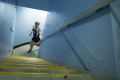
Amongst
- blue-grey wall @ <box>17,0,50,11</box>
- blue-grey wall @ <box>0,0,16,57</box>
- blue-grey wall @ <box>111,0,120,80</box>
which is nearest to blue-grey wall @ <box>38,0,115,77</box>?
blue-grey wall @ <box>111,0,120,80</box>

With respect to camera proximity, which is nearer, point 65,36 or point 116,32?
point 116,32

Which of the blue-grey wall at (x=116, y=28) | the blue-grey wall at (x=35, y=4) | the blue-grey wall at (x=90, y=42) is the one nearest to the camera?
the blue-grey wall at (x=116, y=28)

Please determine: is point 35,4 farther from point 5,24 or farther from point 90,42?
point 90,42

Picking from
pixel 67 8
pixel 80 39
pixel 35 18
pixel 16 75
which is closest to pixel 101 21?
pixel 80 39

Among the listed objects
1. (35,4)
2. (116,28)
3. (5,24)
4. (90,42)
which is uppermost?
(116,28)

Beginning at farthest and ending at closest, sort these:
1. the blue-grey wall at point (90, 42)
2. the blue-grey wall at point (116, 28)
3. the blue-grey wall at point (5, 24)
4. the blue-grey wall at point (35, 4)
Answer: the blue-grey wall at point (35, 4)
the blue-grey wall at point (5, 24)
the blue-grey wall at point (90, 42)
the blue-grey wall at point (116, 28)

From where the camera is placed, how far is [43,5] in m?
6.88

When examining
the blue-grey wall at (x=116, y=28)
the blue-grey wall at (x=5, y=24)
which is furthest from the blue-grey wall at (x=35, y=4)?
the blue-grey wall at (x=116, y=28)

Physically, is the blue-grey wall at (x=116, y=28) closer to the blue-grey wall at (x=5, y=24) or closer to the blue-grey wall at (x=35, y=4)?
the blue-grey wall at (x=5, y=24)

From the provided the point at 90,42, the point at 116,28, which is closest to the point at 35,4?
the point at 90,42

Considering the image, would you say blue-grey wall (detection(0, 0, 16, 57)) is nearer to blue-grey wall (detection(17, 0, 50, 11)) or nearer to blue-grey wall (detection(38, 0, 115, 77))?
blue-grey wall (detection(38, 0, 115, 77))

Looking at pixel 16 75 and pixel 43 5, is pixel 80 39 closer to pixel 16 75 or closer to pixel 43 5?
pixel 16 75

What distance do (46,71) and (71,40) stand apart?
1045 millimetres

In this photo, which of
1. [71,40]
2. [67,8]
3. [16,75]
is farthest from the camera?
[67,8]
